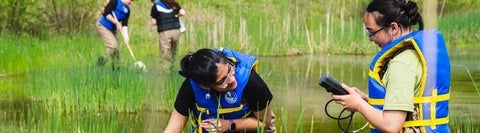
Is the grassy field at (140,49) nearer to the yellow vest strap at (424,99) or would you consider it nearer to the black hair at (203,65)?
the black hair at (203,65)

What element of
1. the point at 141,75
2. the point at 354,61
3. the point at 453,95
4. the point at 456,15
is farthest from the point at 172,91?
the point at 456,15

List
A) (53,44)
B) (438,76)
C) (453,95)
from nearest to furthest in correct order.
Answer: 1. (438,76)
2. (453,95)
3. (53,44)

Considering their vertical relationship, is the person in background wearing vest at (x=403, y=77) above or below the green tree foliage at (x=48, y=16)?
above

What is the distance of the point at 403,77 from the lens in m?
3.57

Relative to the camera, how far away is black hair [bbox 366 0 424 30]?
3.65 meters

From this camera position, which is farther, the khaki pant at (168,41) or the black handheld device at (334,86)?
the khaki pant at (168,41)

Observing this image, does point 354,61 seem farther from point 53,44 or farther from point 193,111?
point 193,111

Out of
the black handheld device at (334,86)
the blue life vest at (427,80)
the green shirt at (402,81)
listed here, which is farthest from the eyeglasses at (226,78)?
the green shirt at (402,81)

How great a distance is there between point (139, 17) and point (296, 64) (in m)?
7.01

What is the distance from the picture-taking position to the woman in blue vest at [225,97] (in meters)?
4.13

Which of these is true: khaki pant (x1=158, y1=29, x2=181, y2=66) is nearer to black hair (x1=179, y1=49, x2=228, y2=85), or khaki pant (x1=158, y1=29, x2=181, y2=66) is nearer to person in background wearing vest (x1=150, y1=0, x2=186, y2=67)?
person in background wearing vest (x1=150, y1=0, x2=186, y2=67)

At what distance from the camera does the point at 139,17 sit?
1989cm

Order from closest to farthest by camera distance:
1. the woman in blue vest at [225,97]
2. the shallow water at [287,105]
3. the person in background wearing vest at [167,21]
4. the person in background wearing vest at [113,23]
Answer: the woman in blue vest at [225,97] → the shallow water at [287,105] → the person in background wearing vest at [113,23] → the person in background wearing vest at [167,21]

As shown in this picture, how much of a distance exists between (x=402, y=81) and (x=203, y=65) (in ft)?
2.90
